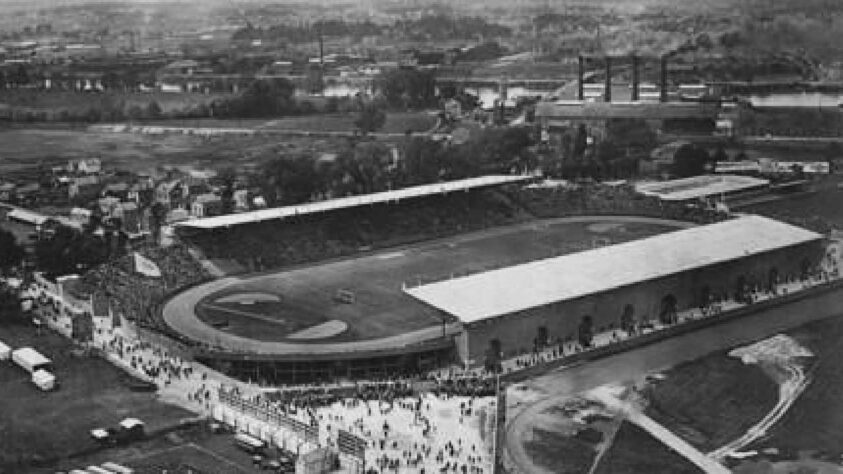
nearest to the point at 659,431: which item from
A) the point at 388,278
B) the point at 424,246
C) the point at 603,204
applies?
the point at 388,278

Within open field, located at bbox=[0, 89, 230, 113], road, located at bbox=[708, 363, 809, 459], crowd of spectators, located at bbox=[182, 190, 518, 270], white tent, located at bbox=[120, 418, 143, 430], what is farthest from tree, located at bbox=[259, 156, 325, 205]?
road, located at bbox=[708, 363, 809, 459]

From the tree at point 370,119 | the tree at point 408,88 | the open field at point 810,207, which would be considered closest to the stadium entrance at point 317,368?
the open field at point 810,207

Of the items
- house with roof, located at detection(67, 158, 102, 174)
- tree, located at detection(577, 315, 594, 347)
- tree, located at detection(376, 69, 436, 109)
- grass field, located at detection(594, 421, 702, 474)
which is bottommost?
tree, located at detection(577, 315, 594, 347)

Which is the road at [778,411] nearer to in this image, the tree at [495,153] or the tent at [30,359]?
the tent at [30,359]

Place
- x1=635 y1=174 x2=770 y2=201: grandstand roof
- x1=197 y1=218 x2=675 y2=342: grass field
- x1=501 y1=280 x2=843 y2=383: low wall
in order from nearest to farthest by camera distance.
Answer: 1. x1=501 y1=280 x2=843 y2=383: low wall
2. x1=197 y1=218 x2=675 y2=342: grass field
3. x1=635 y1=174 x2=770 y2=201: grandstand roof

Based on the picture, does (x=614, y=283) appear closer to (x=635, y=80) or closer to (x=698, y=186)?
(x=698, y=186)

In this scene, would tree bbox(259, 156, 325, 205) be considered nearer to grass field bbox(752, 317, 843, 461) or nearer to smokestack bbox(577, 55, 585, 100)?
smokestack bbox(577, 55, 585, 100)
